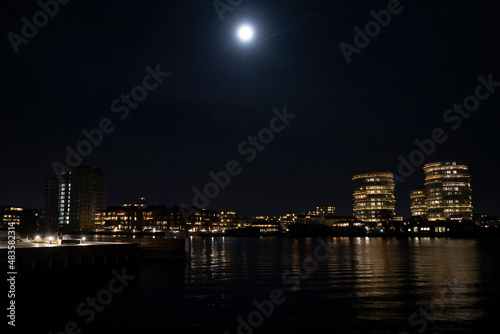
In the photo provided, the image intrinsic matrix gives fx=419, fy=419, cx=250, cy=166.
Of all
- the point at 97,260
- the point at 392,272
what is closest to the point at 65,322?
the point at 97,260

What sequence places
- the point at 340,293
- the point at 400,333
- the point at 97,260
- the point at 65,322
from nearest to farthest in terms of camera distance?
the point at 400,333 → the point at 65,322 → the point at 340,293 → the point at 97,260

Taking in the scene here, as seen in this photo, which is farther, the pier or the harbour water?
the pier

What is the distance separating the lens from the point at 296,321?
29.6 metres

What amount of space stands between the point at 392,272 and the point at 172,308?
113 ft

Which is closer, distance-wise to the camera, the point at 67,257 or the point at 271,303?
the point at 271,303

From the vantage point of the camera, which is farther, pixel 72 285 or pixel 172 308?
pixel 72 285

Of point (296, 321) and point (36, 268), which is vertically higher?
point (36, 268)

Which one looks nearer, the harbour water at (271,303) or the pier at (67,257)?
the harbour water at (271,303)

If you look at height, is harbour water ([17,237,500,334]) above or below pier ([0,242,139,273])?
below

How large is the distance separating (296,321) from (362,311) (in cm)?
606

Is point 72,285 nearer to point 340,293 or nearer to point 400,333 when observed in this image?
point 340,293

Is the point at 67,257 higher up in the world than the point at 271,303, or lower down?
higher up

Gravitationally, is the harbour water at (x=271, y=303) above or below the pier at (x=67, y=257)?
below

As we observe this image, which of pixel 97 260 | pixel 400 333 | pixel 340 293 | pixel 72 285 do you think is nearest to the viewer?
pixel 400 333
